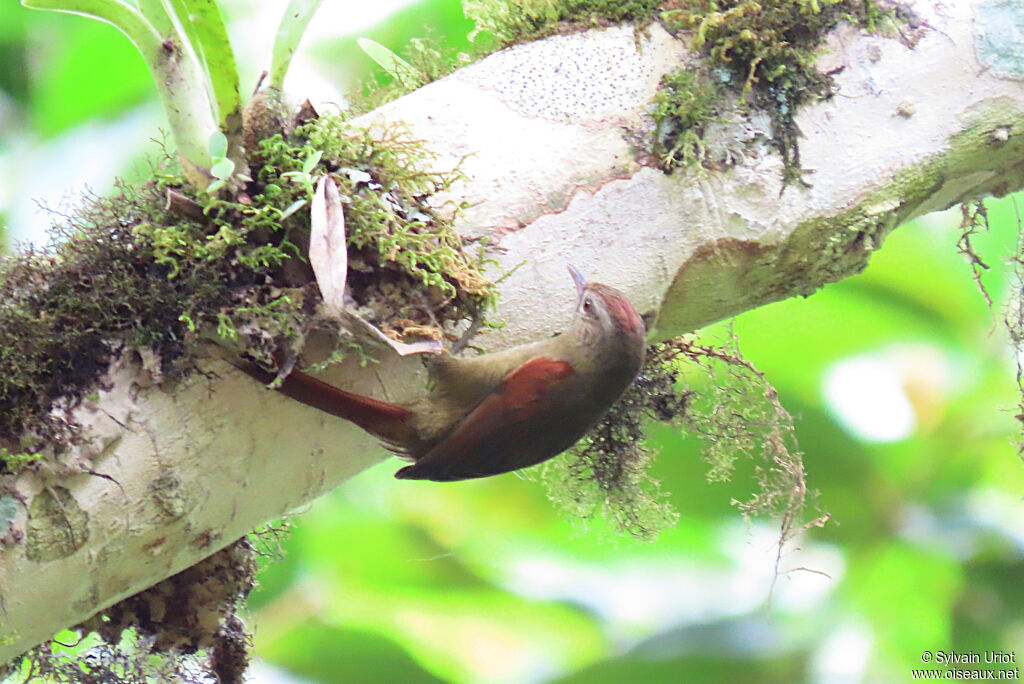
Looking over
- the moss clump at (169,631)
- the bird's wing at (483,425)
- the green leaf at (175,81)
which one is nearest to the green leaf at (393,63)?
the green leaf at (175,81)

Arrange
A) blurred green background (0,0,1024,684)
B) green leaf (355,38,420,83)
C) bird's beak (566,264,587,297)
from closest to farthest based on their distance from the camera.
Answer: bird's beak (566,264,587,297), green leaf (355,38,420,83), blurred green background (0,0,1024,684)

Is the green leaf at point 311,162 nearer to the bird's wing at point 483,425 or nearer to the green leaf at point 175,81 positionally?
the green leaf at point 175,81

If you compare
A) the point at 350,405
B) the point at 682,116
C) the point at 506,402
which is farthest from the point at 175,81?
the point at 682,116

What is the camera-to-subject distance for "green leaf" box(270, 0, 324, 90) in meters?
1.43

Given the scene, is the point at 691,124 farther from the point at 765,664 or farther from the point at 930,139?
the point at 765,664

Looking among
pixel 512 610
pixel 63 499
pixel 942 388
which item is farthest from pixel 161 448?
pixel 942 388

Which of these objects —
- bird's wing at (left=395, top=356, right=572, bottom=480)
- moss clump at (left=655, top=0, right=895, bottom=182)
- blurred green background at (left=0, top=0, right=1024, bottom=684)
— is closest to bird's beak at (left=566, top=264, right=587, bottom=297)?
bird's wing at (left=395, top=356, right=572, bottom=480)

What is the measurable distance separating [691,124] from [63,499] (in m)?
1.26

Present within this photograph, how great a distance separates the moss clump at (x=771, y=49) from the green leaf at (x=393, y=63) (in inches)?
22.6

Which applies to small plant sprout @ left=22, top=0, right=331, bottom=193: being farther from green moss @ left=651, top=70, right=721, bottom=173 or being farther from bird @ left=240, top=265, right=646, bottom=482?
green moss @ left=651, top=70, right=721, bottom=173

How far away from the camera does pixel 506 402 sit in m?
1.53

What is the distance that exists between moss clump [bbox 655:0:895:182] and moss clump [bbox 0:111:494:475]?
571mm

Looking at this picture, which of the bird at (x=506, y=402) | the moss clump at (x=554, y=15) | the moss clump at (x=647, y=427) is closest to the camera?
the bird at (x=506, y=402)

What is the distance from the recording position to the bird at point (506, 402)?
1487 mm
